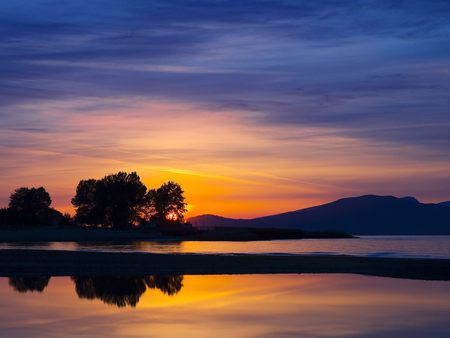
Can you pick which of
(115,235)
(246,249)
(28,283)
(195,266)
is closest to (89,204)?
(115,235)

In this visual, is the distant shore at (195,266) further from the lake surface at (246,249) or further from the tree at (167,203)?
the tree at (167,203)

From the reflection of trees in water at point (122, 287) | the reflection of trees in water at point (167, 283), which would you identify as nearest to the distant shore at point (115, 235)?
the reflection of trees in water at point (167, 283)

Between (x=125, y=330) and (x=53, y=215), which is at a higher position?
(x=53, y=215)

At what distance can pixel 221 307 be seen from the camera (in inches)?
1163

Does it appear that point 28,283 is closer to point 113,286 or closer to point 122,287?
point 113,286

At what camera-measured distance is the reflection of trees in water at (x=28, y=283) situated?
36.2m

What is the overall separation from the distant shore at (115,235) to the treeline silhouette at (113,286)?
75009 mm

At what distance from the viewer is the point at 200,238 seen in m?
148

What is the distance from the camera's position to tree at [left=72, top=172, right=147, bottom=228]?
601 feet

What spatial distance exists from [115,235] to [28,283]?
103815 mm

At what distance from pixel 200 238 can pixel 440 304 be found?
11823 centimetres

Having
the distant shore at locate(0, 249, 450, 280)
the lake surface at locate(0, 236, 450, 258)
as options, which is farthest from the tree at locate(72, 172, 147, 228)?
the distant shore at locate(0, 249, 450, 280)

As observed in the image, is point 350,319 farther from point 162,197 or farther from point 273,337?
point 162,197

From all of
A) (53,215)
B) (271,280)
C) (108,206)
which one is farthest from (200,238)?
(271,280)
